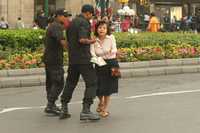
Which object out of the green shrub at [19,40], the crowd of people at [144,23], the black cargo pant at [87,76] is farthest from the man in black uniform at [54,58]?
the crowd of people at [144,23]

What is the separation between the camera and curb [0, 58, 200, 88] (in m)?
16.1

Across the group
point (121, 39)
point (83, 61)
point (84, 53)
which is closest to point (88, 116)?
point (83, 61)

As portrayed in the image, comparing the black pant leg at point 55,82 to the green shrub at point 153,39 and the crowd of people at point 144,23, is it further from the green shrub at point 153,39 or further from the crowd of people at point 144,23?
the crowd of people at point 144,23

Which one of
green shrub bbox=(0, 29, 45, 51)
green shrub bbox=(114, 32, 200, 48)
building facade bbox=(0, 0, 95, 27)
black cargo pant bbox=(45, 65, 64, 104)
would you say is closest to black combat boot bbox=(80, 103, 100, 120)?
black cargo pant bbox=(45, 65, 64, 104)

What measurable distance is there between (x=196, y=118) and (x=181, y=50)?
938 cm

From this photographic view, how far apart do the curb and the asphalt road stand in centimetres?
37

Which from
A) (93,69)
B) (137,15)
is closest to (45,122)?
(93,69)

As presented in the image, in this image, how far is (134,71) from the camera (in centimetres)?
1805

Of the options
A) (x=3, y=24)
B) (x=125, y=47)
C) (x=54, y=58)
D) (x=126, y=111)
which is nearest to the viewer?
(x=54, y=58)

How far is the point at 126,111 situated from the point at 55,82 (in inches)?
53.5

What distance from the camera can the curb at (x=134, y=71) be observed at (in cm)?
1614

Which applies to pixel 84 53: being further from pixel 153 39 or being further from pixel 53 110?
pixel 153 39

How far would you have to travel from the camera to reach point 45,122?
35.8 ft

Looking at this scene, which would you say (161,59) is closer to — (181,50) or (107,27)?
(181,50)
